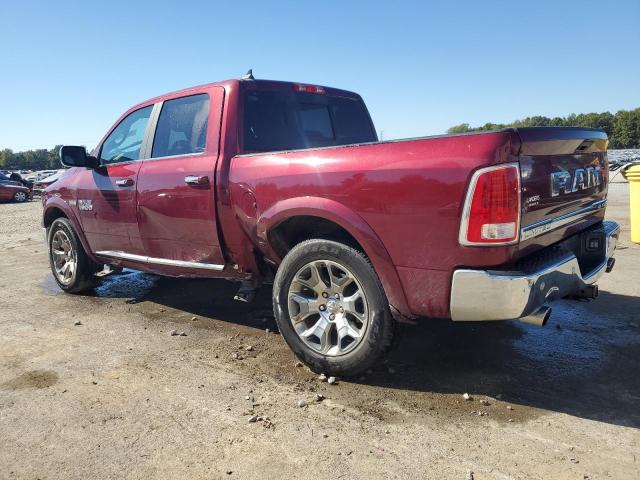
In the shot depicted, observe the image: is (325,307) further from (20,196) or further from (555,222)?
(20,196)

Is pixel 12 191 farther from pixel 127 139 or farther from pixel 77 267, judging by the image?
pixel 127 139

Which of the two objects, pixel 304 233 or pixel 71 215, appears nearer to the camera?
pixel 304 233

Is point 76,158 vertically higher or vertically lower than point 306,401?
higher

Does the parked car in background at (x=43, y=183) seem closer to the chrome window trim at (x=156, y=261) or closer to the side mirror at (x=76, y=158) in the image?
the side mirror at (x=76, y=158)

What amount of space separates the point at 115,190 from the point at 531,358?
384 cm

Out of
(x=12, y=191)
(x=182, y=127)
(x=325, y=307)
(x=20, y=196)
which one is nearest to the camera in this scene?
(x=325, y=307)

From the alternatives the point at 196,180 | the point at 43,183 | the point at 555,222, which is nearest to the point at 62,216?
the point at 196,180

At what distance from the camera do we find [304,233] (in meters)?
3.59

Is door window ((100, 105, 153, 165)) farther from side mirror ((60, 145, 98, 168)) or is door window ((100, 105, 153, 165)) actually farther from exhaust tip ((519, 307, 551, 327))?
exhaust tip ((519, 307, 551, 327))

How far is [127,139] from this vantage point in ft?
16.1

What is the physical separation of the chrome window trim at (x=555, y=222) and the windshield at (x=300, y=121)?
2.09 meters

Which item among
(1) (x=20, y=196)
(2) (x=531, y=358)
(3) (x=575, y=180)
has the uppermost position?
(3) (x=575, y=180)

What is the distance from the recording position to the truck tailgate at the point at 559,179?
2.67 m

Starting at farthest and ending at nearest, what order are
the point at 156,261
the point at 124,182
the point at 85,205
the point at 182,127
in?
the point at 85,205
the point at 124,182
the point at 156,261
the point at 182,127
